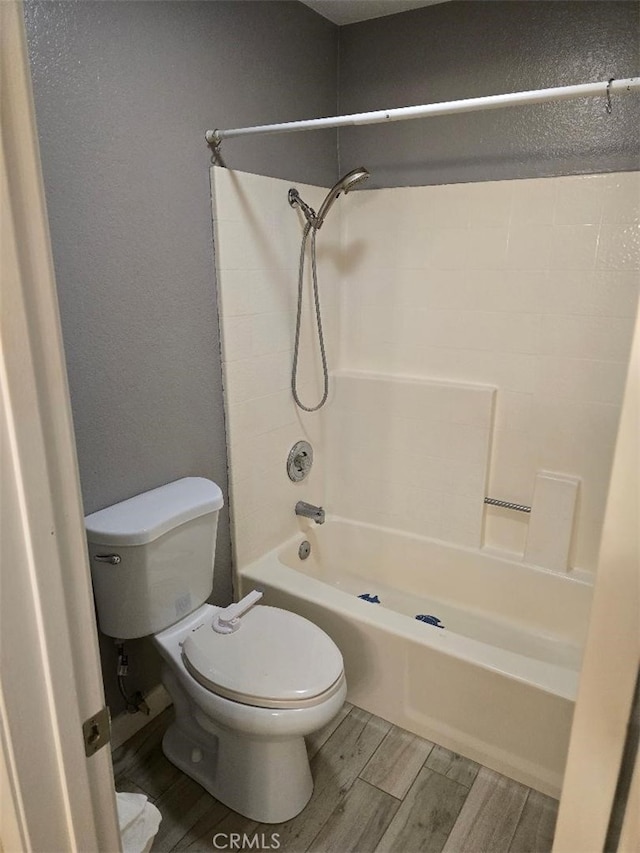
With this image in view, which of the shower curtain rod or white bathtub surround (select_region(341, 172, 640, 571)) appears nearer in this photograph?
the shower curtain rod

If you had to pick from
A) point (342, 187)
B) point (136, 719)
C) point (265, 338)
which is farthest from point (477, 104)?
point (136, 719)

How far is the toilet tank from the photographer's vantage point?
1.58 meters

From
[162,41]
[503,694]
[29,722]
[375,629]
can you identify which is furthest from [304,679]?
[162,41]

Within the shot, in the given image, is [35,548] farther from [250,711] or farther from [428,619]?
[428,619]

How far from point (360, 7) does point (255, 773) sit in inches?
102

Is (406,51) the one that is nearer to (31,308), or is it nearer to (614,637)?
(31,308)

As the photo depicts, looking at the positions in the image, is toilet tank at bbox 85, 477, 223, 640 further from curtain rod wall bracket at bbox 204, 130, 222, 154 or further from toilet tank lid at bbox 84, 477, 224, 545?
curtain rod wall bracket at bbox 204, 130, 222, 154

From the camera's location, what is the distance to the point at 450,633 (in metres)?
1.80

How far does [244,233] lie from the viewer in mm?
1948

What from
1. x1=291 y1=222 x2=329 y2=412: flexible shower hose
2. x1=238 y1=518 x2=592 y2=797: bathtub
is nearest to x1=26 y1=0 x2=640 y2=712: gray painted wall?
x1=291 y1=222 x2=329 y2=412: flexible shower hose

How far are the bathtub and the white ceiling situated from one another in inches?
79.8

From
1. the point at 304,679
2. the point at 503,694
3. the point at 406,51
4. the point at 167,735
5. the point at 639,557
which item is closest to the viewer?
the point at 639,557

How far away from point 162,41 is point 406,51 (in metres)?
1.00

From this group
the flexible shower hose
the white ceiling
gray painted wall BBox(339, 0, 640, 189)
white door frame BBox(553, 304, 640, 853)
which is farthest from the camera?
the flexible shower hose
